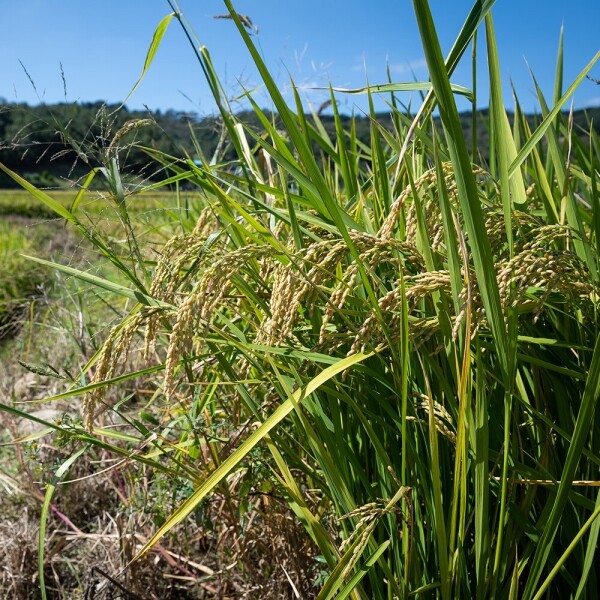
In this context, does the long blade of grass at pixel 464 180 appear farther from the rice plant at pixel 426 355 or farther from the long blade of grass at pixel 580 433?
the long blade of grass at pixel 580 433

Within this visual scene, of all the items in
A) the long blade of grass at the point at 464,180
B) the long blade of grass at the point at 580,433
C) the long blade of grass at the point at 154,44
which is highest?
the long blade of grass at the point at 154,44

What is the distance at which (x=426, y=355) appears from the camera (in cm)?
105

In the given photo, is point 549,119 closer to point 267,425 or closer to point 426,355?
point 426,355

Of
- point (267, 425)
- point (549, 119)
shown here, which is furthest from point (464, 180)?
point (267, 425)

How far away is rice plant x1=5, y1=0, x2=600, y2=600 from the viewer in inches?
35.4

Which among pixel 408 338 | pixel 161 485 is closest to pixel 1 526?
pixel 161 485

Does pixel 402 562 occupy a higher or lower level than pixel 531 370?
lower

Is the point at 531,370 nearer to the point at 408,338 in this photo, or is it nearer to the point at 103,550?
the point at 408,338

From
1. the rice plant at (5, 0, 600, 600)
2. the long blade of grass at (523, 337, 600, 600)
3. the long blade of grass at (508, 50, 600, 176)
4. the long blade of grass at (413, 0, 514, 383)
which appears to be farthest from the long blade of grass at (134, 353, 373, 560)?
the long blade of grass at (508, 50, 600, 176)

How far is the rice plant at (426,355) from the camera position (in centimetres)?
90

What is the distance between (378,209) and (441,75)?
0.59m

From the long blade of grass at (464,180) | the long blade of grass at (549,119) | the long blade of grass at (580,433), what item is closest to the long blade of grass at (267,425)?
the long blade of grass at (464,180)

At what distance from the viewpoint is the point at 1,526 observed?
2.30 metres

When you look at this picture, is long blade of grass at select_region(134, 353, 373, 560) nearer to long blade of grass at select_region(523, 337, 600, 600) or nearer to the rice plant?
the rice plant
